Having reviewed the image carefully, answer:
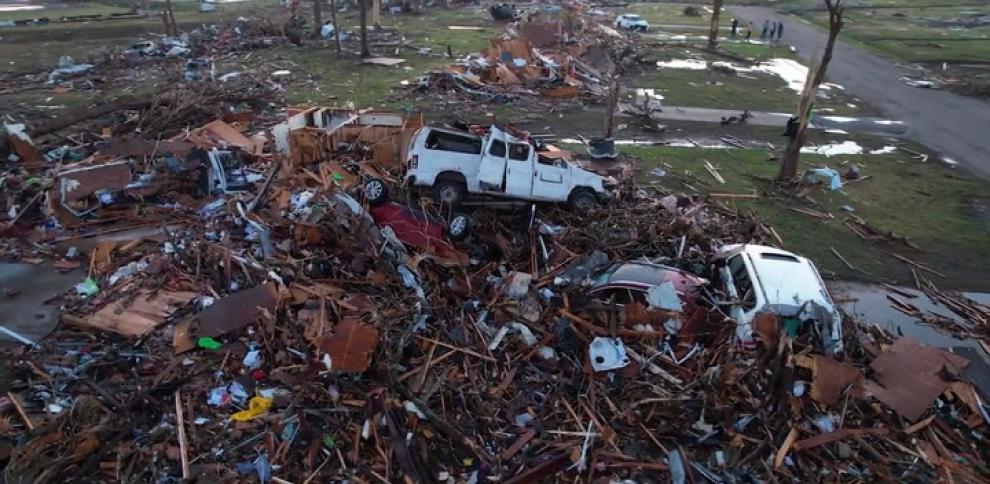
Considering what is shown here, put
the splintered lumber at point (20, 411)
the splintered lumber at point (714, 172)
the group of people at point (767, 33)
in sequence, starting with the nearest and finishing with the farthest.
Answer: the splintered lumber at point (20, 411) → the splintered lumber at point (714, 172) → the group of people at point (767, 33)

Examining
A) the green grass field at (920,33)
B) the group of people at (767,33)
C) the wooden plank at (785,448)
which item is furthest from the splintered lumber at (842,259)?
the group of people at (767,33)

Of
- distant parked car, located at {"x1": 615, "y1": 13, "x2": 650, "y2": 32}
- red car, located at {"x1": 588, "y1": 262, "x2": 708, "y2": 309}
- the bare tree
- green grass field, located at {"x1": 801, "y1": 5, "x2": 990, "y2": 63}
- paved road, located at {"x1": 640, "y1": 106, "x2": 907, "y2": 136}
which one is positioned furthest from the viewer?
distant parked car, located at {"x1": 615, "y1": 13, "x2": 650, "y2": 32}

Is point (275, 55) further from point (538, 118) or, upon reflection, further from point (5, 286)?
point (5, 286)

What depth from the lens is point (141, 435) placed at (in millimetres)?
6691

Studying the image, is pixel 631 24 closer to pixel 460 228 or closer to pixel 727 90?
pixel 727 90

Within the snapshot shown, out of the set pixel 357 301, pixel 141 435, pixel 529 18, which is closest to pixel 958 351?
pixel 357 301

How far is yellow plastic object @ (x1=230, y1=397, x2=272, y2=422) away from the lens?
6.95 metres

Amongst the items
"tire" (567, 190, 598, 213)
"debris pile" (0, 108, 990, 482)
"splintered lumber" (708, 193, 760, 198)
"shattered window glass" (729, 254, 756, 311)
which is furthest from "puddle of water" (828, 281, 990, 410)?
"tire" (567, 190, 598, 213)

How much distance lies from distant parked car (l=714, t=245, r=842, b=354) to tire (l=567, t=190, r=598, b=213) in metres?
3.15

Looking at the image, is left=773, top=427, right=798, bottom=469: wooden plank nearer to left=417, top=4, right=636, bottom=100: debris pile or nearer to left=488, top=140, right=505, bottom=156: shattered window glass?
left=488, top=140, right=505, bottom=156: shattered window glass

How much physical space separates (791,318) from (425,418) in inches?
194

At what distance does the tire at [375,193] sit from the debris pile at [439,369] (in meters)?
0.31

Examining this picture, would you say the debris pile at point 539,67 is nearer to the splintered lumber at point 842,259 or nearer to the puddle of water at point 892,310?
the splintered lumber at point 842,259

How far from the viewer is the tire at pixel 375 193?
10914 millimetres
